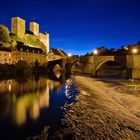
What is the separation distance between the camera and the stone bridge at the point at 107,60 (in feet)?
251

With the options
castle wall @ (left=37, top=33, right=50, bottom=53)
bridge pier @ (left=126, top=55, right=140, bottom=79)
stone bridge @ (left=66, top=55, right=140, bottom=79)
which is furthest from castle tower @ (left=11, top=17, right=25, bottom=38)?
bridge pier @ (left=126, top=55, right=140, bottom=79)

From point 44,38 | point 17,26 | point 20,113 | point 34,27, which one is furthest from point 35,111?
point 44,38

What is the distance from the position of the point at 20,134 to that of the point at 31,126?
220 centimetres

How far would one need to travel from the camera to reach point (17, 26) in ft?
419

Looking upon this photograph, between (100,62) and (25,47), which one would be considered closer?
(100,62)

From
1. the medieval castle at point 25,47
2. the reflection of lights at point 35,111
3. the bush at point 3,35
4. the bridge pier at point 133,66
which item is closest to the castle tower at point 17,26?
the medieval castle at point 25,47

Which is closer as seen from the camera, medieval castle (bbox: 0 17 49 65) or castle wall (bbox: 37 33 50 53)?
medieval castle (bbox: 0 17 49 65)

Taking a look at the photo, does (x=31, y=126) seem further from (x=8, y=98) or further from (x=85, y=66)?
(x=85, y=66)

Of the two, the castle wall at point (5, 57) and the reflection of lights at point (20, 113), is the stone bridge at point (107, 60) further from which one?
the reflection of lights at point (20, 113)

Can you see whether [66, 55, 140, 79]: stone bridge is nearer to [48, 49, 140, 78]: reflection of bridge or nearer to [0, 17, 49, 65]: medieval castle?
[48, 49, 140, 78]: reflection of bridge

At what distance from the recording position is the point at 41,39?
15800 centimetres

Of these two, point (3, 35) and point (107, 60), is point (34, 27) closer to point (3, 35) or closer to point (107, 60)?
point (3, 35)

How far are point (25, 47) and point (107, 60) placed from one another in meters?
44.4

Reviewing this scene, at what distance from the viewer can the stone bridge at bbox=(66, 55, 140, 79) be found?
7650 centimetres
